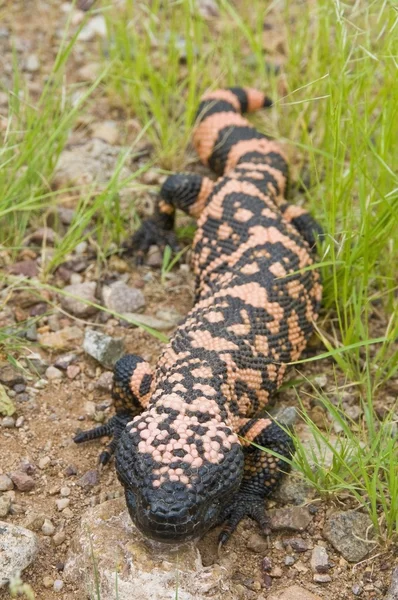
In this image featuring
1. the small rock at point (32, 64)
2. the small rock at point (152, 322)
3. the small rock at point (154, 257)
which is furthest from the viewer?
the small rock at point (32, 64)

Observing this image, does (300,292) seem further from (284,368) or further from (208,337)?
(208,337)

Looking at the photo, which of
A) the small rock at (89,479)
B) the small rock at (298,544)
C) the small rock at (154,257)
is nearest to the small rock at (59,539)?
the small rock at (89,479)

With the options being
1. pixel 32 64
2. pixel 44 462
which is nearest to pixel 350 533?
pixel 44 462

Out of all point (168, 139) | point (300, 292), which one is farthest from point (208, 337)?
point (168, 139)

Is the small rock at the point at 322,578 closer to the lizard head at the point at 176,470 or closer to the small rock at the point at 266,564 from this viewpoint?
the small rock at the point at 266,564

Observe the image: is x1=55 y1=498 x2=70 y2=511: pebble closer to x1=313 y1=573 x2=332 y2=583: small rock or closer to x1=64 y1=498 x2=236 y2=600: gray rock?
x1=64 y1=498 x2=236 y2=600: gray rock

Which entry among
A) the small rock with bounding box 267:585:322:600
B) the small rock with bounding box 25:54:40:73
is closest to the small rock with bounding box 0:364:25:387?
the small rock with bounding box 267:585:322:600
